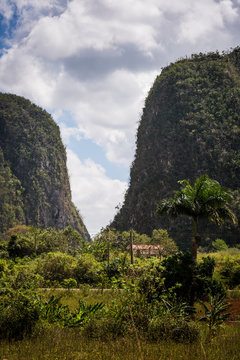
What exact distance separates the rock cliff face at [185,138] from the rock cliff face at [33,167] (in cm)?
4422

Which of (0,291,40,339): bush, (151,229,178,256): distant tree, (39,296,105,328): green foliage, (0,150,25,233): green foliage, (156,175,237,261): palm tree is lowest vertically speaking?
(39,296,105,328): green foliage

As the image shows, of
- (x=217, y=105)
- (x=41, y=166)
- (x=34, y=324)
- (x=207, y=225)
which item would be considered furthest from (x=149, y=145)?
(x=34, y=324)

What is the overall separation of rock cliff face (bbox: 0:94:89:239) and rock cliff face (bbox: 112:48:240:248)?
44.2m

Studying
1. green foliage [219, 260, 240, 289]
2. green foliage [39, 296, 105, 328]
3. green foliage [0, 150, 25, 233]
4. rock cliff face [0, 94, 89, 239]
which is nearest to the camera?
green foliage [39, 296, 105, 328]

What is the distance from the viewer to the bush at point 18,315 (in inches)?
328

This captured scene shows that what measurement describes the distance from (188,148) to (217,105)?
46.3 ft

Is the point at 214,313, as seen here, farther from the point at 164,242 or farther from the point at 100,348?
the point at 164,242

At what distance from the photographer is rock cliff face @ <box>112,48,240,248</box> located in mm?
72062

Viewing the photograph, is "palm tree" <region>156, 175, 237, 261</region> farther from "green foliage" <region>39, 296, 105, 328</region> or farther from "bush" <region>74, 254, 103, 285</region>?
"green foliage" <region>39, 296, 105, 328</region>

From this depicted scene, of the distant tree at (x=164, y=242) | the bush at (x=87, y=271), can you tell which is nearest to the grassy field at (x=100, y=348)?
the bush at (x=87, y=271)

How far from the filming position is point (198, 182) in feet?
69.6

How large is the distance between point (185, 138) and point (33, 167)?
71756 millimetres

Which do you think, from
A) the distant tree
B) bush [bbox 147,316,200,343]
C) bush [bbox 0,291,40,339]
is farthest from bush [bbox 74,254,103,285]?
the distant tree

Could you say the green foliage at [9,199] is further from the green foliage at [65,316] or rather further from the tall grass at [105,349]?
the tall grass at [105,349]
